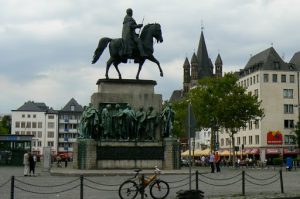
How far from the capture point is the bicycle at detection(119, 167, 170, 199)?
1972cm

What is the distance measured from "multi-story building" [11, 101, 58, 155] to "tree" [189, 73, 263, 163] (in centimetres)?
9501

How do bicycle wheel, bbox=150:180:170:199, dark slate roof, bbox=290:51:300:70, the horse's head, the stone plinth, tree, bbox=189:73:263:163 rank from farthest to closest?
dark slate roof, bbox=290:51:300:70 < tree, bbox=189:73:263:163 < the horse's head < the stone plinth < bicycle wheel, bbox=150:180:170:199

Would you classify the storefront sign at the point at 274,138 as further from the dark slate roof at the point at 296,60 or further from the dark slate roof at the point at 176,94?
the dark slate roof at the point at 176,94

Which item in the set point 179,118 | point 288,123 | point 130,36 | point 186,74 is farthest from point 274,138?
point 186,74

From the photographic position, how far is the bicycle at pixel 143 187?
19.7 m

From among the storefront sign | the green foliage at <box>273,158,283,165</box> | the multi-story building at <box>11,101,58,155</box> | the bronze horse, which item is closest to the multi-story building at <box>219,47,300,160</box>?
the storefront sign

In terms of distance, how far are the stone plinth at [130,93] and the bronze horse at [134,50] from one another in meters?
0.86

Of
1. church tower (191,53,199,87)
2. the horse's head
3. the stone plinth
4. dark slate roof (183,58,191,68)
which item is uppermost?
dark slate roof (183,58,191,68)

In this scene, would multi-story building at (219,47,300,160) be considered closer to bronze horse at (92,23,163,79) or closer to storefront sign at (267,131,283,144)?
storefront sign at (267,131,283,144)

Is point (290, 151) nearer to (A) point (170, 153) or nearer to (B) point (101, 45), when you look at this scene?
(A) point (170, 153)

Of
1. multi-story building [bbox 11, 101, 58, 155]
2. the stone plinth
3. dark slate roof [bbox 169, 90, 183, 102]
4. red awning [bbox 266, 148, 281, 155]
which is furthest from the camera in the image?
dark slate roof [bbox 169, 90, 183, 102]

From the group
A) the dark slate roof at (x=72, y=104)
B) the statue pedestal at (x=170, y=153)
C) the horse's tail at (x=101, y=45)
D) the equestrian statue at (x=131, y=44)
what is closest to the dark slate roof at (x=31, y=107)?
the dark slate roof at (x=72, y=104)

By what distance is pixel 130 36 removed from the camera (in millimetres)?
40531

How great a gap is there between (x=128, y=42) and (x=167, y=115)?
239 inches
